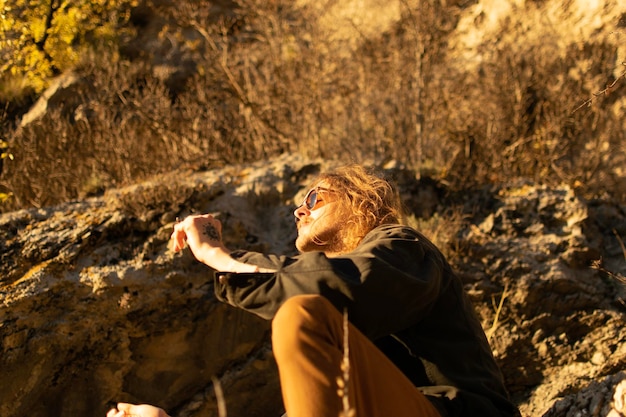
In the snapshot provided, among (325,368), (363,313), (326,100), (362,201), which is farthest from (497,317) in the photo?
(326,100)

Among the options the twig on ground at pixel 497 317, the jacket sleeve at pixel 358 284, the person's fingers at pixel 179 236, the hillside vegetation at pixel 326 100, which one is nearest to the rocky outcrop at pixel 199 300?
the twig on ground at pixel 497 317

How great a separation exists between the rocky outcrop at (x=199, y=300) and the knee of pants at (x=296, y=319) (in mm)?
2092

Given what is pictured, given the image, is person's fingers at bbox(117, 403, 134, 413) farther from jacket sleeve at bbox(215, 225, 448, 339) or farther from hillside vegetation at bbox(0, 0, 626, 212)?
hillside vegetation at bbox(0, 0, 626, 212)

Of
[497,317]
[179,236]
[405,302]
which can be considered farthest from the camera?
[497,317]

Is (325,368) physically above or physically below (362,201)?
below

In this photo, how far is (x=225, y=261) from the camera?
7.98 feet

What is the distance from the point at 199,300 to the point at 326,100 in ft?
11.7

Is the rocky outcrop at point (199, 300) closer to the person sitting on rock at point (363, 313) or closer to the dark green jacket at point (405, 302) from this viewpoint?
the person sitting on rock at point (363, 313)

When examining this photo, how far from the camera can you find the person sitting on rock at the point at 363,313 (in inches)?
74.9

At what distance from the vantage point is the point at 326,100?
698cm

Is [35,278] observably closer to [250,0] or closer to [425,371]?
[425,371]

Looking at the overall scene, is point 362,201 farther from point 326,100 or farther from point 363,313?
point 326,100

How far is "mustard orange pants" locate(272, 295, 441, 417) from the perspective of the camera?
6.13 feet

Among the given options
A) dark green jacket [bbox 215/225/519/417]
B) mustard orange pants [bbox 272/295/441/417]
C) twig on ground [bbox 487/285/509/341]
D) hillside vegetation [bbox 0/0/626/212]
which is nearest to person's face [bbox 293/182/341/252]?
dark green jacket [bbox 215/225/519/417]
